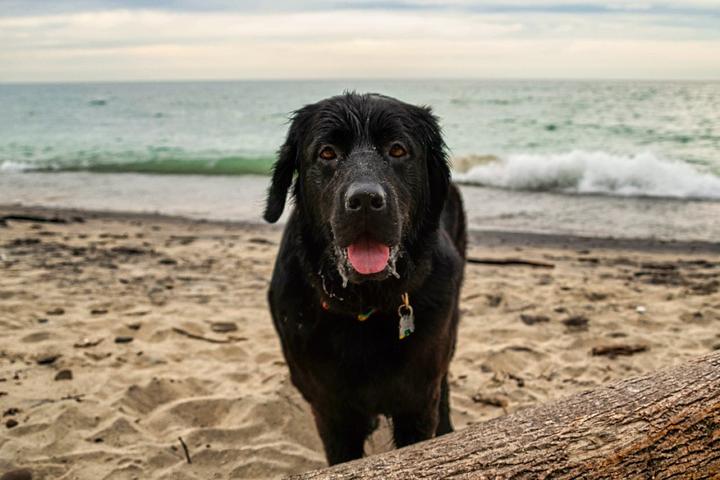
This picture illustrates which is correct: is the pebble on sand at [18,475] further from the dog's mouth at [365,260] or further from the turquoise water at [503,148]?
the turquoise water at [503,148]

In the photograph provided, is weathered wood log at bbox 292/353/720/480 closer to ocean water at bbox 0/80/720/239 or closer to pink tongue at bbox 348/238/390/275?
pink tongue at bbox 348/238/390/275

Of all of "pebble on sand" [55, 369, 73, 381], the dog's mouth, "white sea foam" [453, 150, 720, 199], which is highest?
the dog's mouth

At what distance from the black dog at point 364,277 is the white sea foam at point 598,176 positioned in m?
11.6

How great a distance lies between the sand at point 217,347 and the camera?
339 centimetres

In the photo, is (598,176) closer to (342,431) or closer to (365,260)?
(342,431)

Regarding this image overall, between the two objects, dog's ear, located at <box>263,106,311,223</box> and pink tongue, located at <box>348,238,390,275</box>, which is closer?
pink tongue, located at <box>348,238,390,275</box>

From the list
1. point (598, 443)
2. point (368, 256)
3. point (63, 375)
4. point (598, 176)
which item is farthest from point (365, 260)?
point (598, 176)

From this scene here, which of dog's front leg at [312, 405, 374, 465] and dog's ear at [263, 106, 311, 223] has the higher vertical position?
dog's ear at [263, 106, 311, 223]

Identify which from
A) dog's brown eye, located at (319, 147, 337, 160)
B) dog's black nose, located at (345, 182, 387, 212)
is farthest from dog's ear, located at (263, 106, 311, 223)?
dog's black nose, located at (345, 182, 387, 212)

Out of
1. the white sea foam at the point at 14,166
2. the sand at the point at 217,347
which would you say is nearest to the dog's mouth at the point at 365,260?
the sand at the point at 217,347

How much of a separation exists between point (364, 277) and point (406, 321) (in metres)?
0.29

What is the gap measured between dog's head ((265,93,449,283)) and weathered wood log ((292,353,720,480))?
0.75 metres

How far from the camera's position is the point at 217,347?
4738mm

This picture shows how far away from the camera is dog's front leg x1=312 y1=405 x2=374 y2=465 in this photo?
109 inches
